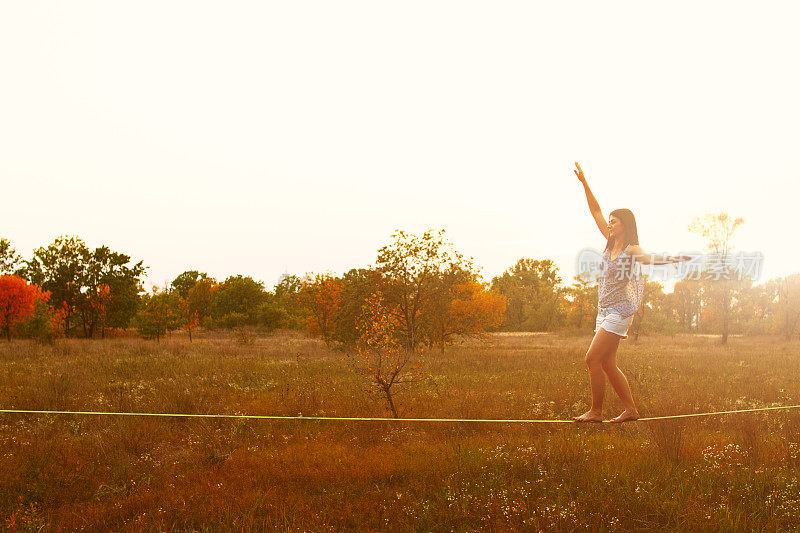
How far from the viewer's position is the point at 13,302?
113 ft

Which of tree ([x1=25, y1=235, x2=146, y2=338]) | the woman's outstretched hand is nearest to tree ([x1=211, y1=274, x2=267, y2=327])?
tree ([x1=25, y1=235, x2=146, y2=338])

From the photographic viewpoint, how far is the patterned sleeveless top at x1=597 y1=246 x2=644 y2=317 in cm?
428

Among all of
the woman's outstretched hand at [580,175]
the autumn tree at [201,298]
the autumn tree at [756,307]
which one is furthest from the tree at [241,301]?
the autumn tree at [756,307]

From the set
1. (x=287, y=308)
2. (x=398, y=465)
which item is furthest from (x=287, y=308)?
(x=398, y=465)

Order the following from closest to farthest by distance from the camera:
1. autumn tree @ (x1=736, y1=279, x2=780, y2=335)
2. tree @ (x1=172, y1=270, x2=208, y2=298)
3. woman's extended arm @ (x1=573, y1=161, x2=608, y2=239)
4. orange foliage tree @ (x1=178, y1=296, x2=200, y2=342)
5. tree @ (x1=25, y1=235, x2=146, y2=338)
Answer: woman's extended arm @ (x1=573, y1=161, x2=608, y2=239) → tree @ (x1=25, y1=235, x2=146, y2=338) → orange foliage tree @ (x1=178, y1=296, x2=200, y2=342) → autumn tree @ (x1=736, y1=279, x2=780, y2=335) → tree @ (x1=172, y1=270, x2=208, y2=298)

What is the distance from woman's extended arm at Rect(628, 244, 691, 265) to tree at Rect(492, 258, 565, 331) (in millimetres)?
77584

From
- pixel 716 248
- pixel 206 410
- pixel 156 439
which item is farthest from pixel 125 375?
pixel 716 248

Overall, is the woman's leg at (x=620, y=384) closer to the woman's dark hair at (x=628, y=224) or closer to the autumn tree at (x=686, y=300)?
the woman's dark hair at (x=628, y=224)

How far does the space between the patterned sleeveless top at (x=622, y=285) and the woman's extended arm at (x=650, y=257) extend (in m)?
0.05

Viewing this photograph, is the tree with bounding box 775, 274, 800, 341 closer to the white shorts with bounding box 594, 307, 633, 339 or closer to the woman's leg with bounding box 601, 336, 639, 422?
the woman's leg with bounding box 601, 336, 639, 422

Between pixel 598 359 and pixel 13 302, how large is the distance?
140 ft

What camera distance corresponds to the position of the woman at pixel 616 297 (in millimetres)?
4281

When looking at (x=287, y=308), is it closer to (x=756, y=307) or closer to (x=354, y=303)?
(x=354, y=303)

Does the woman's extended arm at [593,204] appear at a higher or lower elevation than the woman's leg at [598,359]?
higher
